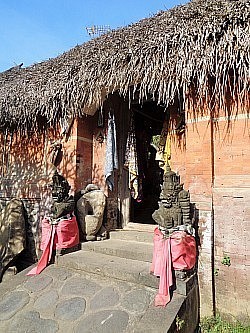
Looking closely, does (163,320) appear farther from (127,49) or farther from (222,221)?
(127,49)

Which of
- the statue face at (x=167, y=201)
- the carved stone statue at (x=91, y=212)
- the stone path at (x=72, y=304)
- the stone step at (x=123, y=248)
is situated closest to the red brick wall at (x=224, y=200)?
the statue face at (x=167, y=201)

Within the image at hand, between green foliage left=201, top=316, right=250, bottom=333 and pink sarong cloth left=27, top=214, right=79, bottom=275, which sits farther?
pink sarong cloth left=27, top=214, right=79, bottom=275

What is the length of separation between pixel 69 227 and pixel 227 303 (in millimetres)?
2564

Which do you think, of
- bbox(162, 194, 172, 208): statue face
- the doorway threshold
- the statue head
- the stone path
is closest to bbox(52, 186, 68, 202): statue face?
the statue head

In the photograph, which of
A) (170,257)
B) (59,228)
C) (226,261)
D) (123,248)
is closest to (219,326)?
(226,261)

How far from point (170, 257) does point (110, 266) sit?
0.95 metres

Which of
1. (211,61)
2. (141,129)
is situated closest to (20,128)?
(141,129)

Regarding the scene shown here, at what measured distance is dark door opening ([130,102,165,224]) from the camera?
262 inches

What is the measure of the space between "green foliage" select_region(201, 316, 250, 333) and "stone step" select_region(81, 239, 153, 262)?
1.06 m

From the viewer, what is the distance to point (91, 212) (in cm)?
517

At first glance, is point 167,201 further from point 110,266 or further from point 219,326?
point 219,326

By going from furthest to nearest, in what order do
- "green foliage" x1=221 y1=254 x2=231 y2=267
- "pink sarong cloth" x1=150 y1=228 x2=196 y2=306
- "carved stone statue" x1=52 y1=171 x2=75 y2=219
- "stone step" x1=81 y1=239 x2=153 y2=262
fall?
"carved stone statue" x1=52 y1=171 x2=75 y2=219 < "stone step" x1=81 y1=239 x2=153 y2=262 < "green foliage" x1=221 y1=254 x2=231 y2=267 < "pink sarong cloth" x1=150 y1=228 x2=196 y2=306

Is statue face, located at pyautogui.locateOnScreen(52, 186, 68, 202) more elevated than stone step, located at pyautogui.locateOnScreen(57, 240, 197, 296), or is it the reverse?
statue face, located at pyautogui.locateOnScreen(52, 186, 68, 202)

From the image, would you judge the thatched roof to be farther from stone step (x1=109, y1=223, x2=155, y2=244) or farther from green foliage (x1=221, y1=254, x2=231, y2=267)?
stone step (x1=109, y1=223, x2=155, y2=244)
